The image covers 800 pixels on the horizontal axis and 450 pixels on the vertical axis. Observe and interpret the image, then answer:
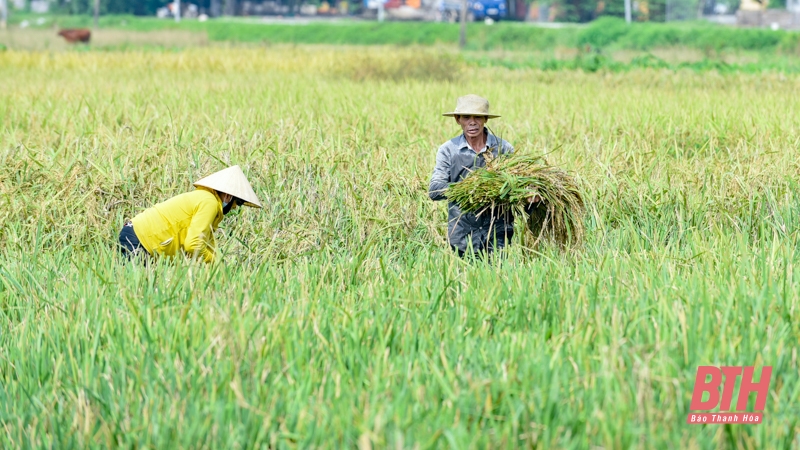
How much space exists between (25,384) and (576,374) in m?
1.62

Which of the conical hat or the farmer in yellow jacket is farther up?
the conical hat

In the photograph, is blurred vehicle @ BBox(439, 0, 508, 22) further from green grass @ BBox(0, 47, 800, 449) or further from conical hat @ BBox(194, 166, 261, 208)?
conical hat @ BBox(194, 166, 261, 208)

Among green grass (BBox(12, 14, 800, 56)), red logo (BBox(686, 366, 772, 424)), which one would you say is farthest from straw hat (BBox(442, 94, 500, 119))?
green grass (BBox(12, 14, 800, 56))

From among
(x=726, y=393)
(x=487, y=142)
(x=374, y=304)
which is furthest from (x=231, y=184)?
(x=726, y=393)

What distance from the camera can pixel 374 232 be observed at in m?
5.32

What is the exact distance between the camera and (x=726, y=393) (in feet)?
8.46

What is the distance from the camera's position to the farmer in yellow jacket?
13.8 ft

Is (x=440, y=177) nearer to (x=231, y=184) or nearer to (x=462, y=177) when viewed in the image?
(x=462, y=177)

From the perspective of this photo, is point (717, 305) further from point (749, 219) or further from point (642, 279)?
point (749, 219)

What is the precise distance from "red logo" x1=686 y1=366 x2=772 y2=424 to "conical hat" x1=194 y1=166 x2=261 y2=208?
2.27 m

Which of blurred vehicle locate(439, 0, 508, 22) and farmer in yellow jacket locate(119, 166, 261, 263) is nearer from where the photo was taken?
farmer in yellow jacket locate(119, 166, 261, 263)

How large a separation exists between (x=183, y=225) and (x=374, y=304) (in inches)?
50.5

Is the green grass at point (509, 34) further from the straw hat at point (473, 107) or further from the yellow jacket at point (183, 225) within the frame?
the yellow jacket at point (183, 225)

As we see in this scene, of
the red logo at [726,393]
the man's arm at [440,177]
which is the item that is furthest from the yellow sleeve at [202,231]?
the red logo at [726,393]
